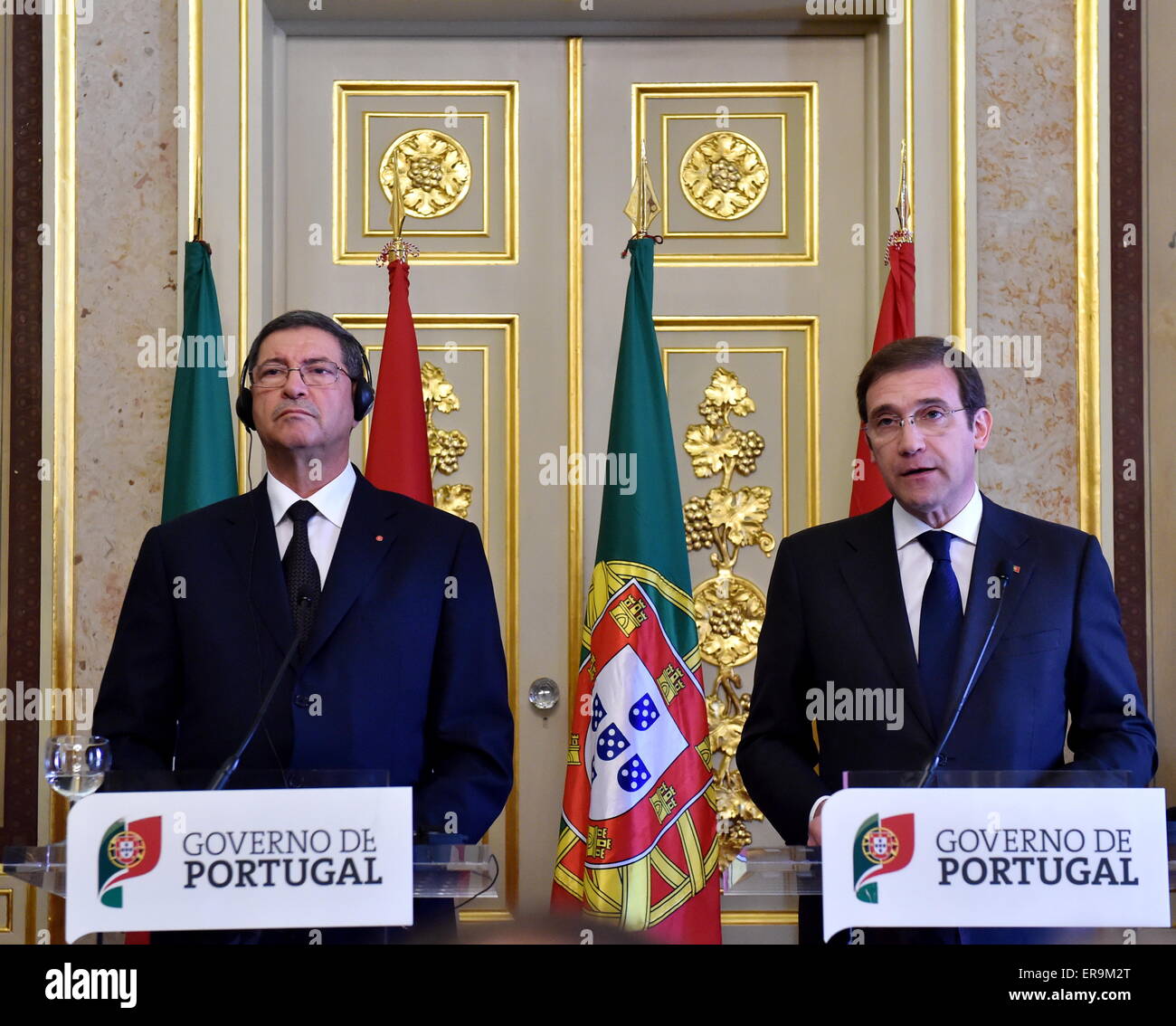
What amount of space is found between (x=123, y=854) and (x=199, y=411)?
207 cm

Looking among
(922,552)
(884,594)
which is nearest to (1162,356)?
(922,552)

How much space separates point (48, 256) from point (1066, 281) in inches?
110

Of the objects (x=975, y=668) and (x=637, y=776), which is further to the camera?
(x=637, y=776)

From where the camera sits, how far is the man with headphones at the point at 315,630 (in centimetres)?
228

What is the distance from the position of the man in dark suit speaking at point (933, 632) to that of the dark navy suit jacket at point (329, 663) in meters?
0.49

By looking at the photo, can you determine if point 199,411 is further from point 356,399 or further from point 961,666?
point 961,666

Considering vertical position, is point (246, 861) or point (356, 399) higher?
point (356, 399)

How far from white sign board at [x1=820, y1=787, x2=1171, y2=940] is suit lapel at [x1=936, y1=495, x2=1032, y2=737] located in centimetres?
46

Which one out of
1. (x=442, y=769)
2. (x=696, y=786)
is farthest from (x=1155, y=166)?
(x=442, y=769)

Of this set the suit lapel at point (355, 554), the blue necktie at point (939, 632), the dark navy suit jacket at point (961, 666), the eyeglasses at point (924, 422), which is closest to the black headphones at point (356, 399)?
the suit lapel at point (355, 554)

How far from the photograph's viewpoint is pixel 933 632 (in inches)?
91.9

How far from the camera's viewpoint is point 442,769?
2.31 meters

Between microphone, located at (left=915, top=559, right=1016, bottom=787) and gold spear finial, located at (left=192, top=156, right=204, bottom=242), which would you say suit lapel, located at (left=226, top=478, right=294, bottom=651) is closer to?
microphone, located at (left=915, top=559, right=1016, bottom=787)

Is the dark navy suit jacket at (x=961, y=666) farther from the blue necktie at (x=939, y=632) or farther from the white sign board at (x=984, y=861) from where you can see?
the white sign board at (x=984, y=861)
